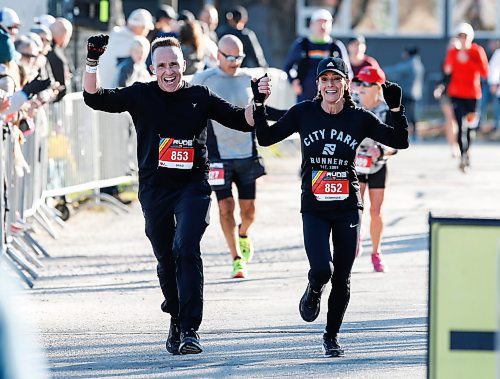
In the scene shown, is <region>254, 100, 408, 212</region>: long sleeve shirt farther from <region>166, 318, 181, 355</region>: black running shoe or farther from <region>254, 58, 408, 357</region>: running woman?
<region>166, 318, 181, 355</region>: black running shoe

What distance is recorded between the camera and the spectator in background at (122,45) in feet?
50.6

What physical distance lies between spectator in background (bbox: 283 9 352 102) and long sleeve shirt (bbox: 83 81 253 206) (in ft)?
27.4

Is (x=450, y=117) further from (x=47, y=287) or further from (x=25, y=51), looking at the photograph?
(x=47, y=287)

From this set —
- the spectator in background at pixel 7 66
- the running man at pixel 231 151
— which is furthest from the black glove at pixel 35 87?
the running man at pixel 231 151

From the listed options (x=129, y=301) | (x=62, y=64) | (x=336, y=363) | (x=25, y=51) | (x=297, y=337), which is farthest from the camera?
(x=62, y=64)

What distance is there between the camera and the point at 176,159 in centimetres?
738

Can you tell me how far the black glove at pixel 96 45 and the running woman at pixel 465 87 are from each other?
13.2m

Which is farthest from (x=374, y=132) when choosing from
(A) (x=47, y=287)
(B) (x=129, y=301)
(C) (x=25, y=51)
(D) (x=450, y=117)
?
(D) (x=450, y=117)

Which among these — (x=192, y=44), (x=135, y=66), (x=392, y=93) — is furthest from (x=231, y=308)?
(x=135, y=66)

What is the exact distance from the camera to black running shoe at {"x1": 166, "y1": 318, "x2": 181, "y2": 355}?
7508 mm

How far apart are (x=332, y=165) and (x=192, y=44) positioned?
706 cm

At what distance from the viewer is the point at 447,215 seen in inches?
177

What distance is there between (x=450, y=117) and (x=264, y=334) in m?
14.2

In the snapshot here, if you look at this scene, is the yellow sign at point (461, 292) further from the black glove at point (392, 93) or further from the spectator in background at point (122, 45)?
the spectator in background at point (122, 45)
